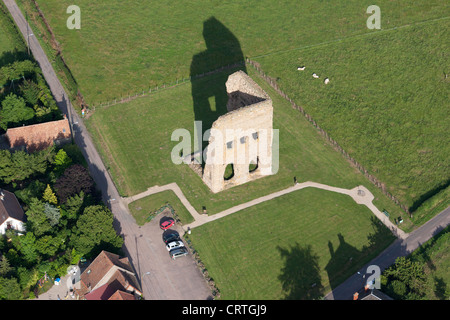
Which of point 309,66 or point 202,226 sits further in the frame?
point 309,66

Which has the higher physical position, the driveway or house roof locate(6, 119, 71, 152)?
house roof locate(6, 119, 71, 152)

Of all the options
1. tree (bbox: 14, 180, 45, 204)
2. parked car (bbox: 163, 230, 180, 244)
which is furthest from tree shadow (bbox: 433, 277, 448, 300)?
tree (bbox: 14, 180, 45, 204)

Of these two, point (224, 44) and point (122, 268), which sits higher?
point (224, 44)

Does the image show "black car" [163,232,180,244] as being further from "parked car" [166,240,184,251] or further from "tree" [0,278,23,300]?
"tree" [0,278,23,300]

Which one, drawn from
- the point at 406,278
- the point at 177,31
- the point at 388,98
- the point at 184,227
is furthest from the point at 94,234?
the point at 388,98

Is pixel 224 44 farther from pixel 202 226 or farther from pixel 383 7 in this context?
pixel 202 226

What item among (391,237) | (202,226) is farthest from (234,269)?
(391,237)
